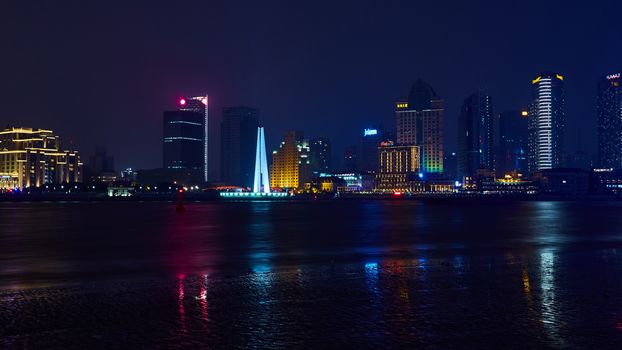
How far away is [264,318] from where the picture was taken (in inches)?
490

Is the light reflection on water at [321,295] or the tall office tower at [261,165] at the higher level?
the tall office tower at [261,165]

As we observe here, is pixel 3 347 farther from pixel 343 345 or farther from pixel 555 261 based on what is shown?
pixel 555 261

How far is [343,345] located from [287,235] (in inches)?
1064

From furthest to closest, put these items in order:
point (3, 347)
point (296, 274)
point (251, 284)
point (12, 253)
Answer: point (12, 253) → point (296, 274) → point (251, 284) → point (3, 347)

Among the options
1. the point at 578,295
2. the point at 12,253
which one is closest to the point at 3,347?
the point at 578,295

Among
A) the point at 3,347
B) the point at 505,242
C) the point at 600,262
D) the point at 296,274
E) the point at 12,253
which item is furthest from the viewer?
the point at 505,242

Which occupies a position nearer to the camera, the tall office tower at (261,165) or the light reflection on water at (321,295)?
the light reflection on water at (321,295)

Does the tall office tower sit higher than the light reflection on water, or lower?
higher

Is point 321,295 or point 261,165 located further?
point 261,165

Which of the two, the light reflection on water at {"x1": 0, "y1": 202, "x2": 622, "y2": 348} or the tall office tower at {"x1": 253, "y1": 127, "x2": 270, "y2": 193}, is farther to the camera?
the tall office tower at {"x1": 253, "y1": 127, "x2": 270, "y2": 193}

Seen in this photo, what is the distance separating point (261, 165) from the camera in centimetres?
16962

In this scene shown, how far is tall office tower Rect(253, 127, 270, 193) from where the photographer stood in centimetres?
15482

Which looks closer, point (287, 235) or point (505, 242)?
point (505, 242)

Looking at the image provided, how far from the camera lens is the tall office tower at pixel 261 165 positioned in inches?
6095
